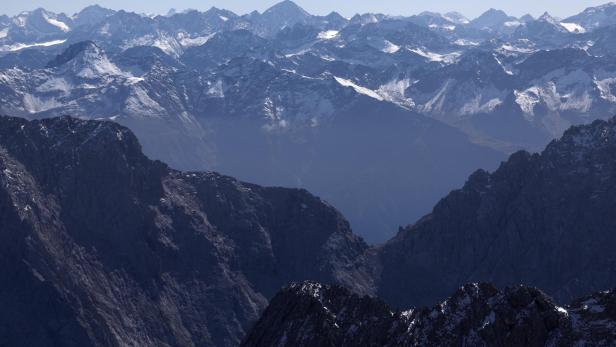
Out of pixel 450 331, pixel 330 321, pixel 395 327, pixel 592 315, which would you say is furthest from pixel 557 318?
pixel 330 321

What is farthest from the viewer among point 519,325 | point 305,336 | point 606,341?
point 305,336

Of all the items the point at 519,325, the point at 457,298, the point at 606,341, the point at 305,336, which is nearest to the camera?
the point at 606,341

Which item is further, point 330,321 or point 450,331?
point 330,321

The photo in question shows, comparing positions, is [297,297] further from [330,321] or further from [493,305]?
[493,305]

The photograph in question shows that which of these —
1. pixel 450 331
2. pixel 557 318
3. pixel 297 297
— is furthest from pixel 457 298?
pixel 297 297

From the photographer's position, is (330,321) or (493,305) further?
(330,321)

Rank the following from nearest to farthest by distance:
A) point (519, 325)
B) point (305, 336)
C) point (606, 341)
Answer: point (606, 341) → point (519, 325) → point (305, 336)

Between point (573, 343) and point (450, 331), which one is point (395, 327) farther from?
point (573, 343)
